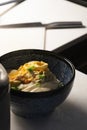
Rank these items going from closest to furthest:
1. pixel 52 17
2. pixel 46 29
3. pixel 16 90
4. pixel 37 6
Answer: pixel 16 90 → pixel 46 29 → pixel 52 17 → pixel 37 6

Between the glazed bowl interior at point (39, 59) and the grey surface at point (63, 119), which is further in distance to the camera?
the glazed bowl interior at point (39, 59)

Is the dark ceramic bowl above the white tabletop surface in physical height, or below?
above

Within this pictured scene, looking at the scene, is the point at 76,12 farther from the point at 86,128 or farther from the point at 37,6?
the point at 86,128

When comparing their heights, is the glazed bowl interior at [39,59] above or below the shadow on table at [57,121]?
above

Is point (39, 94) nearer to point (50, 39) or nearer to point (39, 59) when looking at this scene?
point (39, 59)

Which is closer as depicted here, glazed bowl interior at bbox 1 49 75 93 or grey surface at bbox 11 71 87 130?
grey surface at bbox 11 71 87 130

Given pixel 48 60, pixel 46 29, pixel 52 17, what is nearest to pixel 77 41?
pixel 46 29
